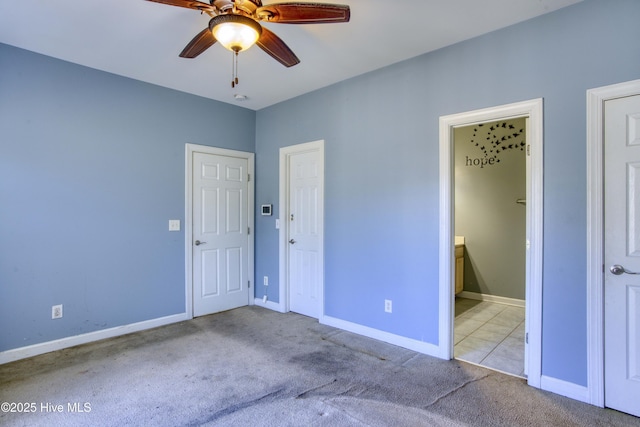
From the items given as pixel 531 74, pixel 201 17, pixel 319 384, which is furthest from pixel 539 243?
pixel 201 17

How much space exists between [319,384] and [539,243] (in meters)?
1.87

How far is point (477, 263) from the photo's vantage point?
4.93m

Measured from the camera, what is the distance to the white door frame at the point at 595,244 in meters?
2.21

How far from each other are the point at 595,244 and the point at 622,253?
145mm

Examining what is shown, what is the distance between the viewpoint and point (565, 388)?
234 centimetres

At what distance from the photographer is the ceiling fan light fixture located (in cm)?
183

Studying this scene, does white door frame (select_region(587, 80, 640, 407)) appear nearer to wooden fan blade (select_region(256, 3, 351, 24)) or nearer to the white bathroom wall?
wooden fan blade (select_region(256, 3, 351, 24))

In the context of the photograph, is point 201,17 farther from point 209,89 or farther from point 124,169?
point 124,169

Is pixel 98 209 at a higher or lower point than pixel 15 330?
higher

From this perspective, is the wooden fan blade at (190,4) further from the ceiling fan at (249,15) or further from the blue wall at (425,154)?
the blue wall at (425,154)

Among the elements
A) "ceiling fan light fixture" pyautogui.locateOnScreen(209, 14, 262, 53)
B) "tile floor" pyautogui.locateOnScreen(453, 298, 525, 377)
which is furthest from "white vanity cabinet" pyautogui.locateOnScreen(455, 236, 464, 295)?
"ceiling fan light fixture" pyautogui.locateOnScreen(209, 14, 262, 53)

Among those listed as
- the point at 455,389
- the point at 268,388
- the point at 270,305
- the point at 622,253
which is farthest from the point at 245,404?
the point at 622,253

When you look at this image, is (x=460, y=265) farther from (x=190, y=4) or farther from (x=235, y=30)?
(x=190, y=4)

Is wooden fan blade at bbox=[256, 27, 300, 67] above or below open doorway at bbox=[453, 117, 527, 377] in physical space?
above
